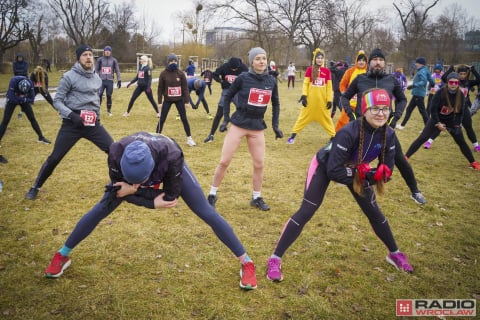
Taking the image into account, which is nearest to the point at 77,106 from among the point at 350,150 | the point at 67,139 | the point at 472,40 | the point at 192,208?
the point at 67,139

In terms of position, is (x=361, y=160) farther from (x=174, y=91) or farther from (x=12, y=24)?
(x=12, y=24)

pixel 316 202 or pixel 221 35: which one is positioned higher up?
pixel 221 35

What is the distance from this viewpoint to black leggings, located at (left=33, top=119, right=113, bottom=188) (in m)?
4.97

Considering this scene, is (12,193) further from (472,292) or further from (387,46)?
(387,46)

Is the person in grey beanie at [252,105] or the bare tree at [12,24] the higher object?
the bare tree at [12,24]

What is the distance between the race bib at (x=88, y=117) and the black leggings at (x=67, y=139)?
9 cm

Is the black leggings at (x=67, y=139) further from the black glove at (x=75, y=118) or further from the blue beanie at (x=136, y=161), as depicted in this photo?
the blue beanie at (x=136, y=161)

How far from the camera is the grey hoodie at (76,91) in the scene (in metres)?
4.87

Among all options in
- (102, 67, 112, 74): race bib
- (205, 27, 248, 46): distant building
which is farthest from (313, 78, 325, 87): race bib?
(205, 27, 248, 46): distant building

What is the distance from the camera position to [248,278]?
134 inches

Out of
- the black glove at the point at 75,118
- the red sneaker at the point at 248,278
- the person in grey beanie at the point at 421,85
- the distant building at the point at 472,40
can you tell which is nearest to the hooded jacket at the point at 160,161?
the red sneaker at the point at 248,278

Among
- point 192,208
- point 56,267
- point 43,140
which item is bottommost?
point 56,267

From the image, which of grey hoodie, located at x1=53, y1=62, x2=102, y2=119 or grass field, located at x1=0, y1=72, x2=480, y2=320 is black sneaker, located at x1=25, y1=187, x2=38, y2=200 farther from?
grey hoodie, located at x1=53, y1=62, x2=102, y2=119

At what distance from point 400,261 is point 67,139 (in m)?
4.71
